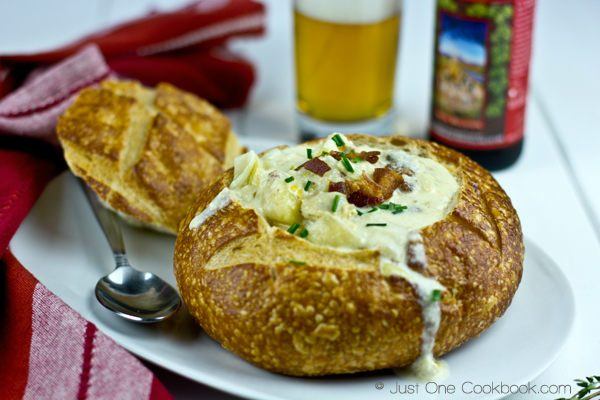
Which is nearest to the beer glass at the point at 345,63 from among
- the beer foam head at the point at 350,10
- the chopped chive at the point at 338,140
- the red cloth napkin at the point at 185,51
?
the beer foam head at the point at 350,10

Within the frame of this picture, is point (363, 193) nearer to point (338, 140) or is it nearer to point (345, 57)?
point (338, 140)

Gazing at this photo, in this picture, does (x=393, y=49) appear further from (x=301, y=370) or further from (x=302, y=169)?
(x=301, y=370)

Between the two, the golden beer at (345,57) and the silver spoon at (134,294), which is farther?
the golden beer at (345,57)

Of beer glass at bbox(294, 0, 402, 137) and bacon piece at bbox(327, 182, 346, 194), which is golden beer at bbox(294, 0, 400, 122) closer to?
beer glass at bbox(294, 0, 402, 137)

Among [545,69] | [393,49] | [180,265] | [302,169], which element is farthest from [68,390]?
[545,69]

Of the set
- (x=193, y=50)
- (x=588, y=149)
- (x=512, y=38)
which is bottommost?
(x=588, y=149)

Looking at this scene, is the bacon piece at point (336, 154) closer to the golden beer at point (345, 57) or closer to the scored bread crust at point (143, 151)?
the scored bread crust at point (143, 151)

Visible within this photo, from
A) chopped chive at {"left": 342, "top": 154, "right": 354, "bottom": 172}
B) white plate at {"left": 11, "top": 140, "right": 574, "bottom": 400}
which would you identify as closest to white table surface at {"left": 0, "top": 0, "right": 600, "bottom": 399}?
white plate at {"left": 11, "top": 140, "right": 574, "bottom": 400}
